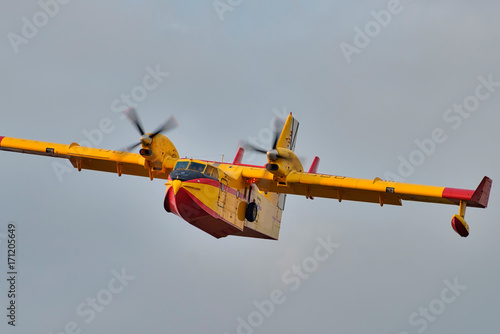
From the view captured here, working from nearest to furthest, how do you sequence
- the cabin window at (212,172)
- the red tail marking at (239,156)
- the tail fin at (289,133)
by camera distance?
1. the cabin window at (212,172)
2. the red tail marking at (239,156)
3. the tail fin at (289,133)

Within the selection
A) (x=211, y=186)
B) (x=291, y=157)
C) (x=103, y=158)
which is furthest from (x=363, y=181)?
(x=103, y=158)

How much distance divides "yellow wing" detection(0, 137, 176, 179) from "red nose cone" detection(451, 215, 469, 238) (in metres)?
10.4

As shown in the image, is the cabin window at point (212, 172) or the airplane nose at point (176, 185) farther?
the cabin window at point (212, 172)

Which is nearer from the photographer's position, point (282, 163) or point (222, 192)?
point (222, 192)

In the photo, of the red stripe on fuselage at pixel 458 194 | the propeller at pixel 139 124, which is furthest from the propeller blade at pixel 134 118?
the red stripe on fuselage at pixel 458 194

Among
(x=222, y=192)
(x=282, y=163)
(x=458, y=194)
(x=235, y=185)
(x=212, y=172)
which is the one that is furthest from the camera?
(x=235, y=185)

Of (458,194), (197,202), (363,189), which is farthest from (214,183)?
(458,194)

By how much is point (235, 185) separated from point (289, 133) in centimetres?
→ 543

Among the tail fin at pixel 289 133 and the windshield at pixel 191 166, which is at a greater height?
the tail fin at pixel 289 133

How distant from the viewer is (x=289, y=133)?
37812 millimetres

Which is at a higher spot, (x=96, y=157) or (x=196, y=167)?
(x=96, y=157)

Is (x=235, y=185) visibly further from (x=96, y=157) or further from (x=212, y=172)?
(x=96, y=157)

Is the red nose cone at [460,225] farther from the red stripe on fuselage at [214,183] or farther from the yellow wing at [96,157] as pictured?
the yellow wing at [96,157]

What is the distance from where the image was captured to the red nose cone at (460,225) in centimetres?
3009
